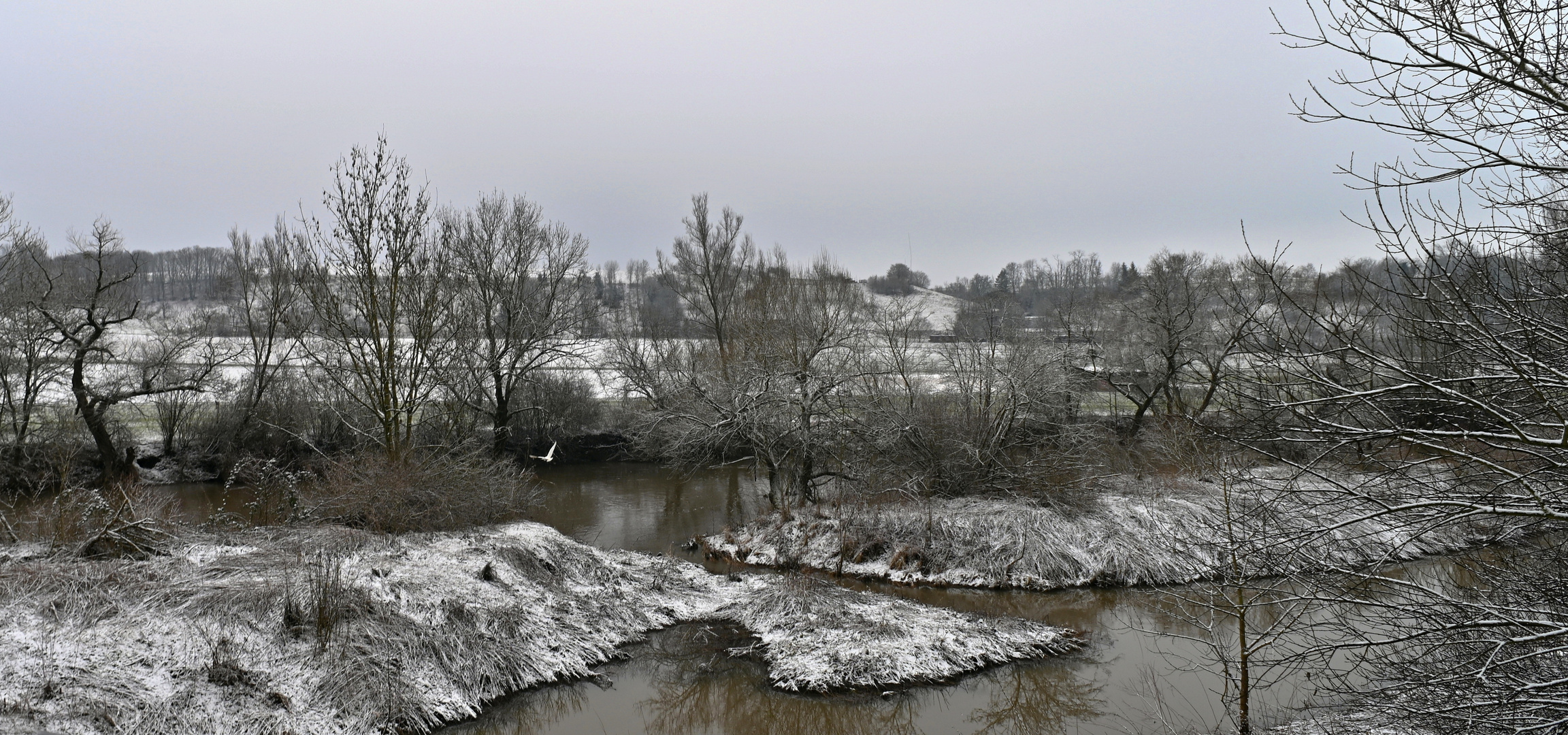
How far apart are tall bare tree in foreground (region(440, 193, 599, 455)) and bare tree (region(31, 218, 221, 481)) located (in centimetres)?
707

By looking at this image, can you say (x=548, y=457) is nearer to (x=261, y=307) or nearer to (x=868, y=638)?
(x=868, y=638)

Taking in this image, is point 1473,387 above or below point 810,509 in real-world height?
above

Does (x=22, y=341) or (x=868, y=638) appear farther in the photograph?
(x=22, y=341)

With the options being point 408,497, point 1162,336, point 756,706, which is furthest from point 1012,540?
point 1162,336

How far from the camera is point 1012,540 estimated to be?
13.1 m

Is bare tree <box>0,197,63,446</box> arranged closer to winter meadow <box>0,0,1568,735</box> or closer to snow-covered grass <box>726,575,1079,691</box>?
winter meadow <box>0,0,1568,735</box>

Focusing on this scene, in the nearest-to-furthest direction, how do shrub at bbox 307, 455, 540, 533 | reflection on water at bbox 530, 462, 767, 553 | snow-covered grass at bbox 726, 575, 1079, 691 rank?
snow-covered grass at bbox 726, 575, 1079, 691, shrub at bbox 307, 455, 540, 533, reflection on water at bbox 530, 462, 767, 553

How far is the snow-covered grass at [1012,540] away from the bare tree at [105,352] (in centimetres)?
1581

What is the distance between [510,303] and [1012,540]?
52.7ft

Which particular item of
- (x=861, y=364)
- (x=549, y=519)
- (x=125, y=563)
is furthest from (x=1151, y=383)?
(x=125, y=563)

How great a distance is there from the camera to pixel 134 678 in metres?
6.48

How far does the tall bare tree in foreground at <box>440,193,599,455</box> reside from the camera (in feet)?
73.3

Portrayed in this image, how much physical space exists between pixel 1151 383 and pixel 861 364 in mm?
12903

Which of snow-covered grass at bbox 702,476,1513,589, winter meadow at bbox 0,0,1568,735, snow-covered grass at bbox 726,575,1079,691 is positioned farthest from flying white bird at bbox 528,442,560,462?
snow-covered grass at bbox 726,575,1079,691
